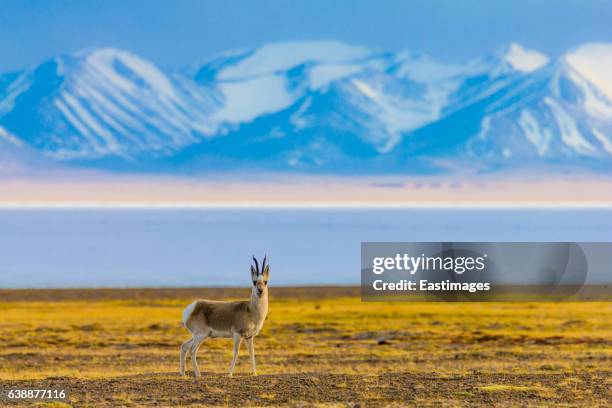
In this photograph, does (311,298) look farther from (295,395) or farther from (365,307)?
(295,395)

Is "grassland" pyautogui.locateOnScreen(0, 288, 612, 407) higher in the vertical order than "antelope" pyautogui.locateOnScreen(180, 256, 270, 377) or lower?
lower

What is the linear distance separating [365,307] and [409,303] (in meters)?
5.70

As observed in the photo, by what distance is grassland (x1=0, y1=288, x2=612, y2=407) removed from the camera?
802 inches

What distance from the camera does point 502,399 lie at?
65.3 ft

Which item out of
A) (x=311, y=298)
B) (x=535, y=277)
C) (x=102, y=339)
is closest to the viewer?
(x=102, y=339)

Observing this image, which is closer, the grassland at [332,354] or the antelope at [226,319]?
the grassland at [332,354]

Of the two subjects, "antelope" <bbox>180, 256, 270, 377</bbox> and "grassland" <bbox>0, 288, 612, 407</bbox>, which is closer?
"grassland" <bbox>0, 288, 612, 407</bbox>

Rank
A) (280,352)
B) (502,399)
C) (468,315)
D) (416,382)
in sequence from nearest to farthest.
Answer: (502,399) < (416,382) < (280,352) < (468,315)

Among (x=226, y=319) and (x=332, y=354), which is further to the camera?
(x=332, y=354)

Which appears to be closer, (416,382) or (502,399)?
(502,399)

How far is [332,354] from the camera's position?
32.9 metres

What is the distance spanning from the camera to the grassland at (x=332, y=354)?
66.8ft


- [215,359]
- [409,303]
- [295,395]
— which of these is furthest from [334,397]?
[409,303]

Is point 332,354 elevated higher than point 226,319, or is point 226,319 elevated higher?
point 226,319
